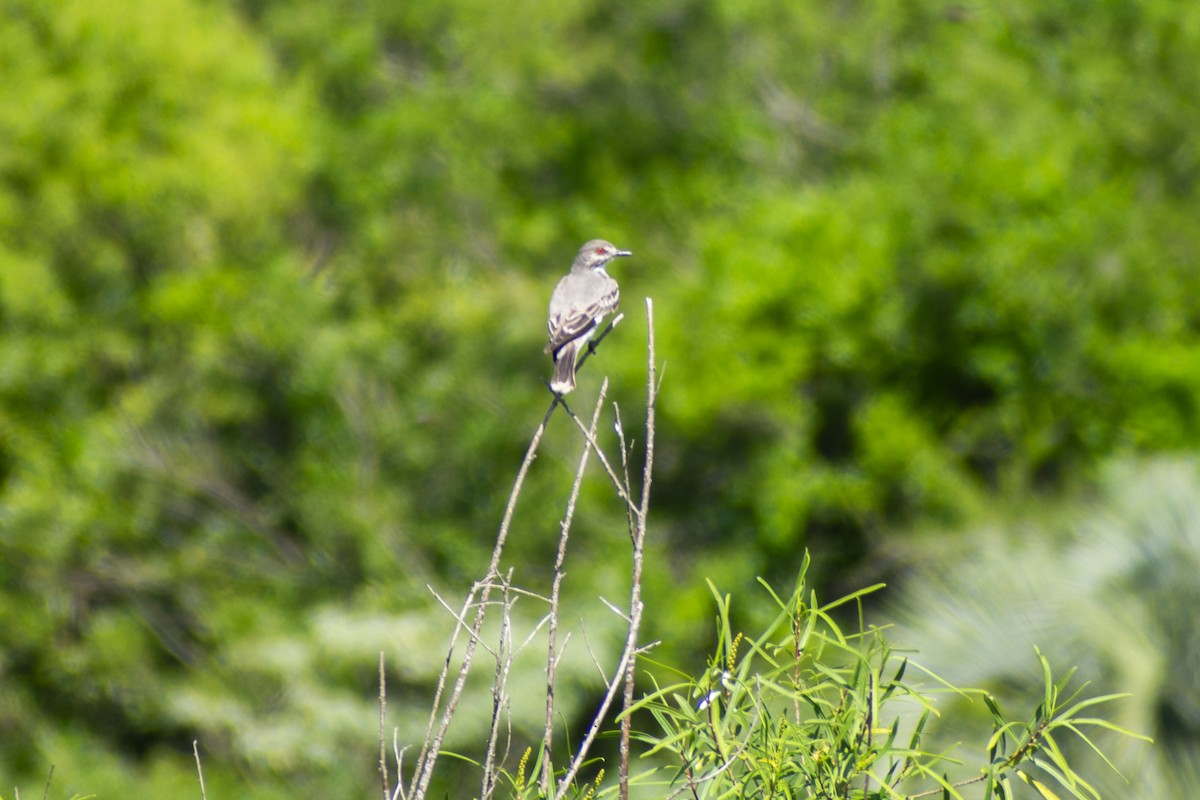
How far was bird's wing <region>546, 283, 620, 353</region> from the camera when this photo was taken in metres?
6.02

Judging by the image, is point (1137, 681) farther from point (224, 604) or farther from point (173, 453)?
point (173, 453)

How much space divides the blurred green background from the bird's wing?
7.22m

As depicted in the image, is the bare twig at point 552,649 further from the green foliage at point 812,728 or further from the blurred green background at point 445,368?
the blurred green background at point 445,368

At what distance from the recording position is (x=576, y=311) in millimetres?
6227

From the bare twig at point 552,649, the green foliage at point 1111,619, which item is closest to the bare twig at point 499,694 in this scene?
the bare twig at point 552,649

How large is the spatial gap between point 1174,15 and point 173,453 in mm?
14243

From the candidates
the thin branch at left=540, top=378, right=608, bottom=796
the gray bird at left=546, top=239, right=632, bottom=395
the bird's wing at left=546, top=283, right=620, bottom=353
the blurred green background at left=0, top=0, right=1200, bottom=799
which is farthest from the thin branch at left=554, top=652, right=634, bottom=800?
the blurred green background at left=0, top=0, right=1200, bottom=799

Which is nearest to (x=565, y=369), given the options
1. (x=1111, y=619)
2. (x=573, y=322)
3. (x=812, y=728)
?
(x=573, y=322)

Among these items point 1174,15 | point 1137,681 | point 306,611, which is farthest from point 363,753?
point 1174,15

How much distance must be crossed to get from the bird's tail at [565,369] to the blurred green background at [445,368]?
308 inches

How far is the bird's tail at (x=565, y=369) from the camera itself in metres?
4.80

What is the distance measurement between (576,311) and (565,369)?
3.31ft

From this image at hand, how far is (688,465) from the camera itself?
17125 millimetres

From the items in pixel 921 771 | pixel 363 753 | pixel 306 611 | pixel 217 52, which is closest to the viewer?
pixel 921 771
